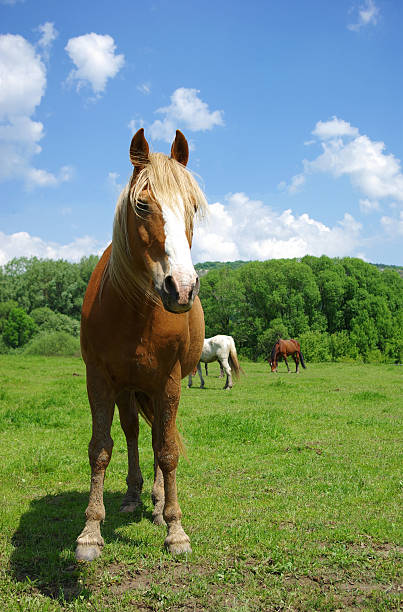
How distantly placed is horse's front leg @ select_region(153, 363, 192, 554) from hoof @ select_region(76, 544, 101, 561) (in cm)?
52

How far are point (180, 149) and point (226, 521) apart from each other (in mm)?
3156

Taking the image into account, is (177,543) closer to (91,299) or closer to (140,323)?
(140,323)

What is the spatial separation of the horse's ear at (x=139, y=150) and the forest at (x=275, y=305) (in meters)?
42.3

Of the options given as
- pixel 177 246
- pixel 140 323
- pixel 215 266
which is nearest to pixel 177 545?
pixel 140 323

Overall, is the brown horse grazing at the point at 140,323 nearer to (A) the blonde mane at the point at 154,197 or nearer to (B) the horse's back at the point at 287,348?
(A) the blonde mane at the point at 154,197

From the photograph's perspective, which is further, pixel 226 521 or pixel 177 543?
pixel 226 521

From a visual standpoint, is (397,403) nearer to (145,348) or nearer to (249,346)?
(145,348)

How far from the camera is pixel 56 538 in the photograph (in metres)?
3.67

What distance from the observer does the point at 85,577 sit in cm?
301

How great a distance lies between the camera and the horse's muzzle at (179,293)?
8.17 ft

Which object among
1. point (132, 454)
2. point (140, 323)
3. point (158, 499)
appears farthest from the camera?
point (132, 454)

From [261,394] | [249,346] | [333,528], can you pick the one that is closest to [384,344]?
[249,346]

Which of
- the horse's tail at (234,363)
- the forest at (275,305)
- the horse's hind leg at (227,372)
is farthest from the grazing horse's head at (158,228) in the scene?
the forest at (275,305)

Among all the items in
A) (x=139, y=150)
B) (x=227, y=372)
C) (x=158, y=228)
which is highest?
(x=139, y=150)
